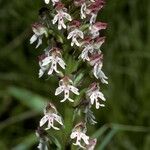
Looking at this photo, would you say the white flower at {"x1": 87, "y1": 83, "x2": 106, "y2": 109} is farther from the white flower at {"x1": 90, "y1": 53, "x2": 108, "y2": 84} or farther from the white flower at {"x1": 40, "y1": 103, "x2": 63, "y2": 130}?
the white flower at {"x1": 40, "y1": 103, "x2": 63, "y2": 130}

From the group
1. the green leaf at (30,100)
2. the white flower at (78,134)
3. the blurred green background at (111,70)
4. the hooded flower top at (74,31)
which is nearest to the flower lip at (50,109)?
the white flower at (78,134)

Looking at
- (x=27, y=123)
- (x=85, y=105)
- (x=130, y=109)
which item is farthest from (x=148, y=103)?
(x=85, y=105)

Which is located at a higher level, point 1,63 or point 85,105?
point 85,105

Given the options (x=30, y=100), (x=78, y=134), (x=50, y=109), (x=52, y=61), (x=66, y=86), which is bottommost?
(x=30, y=100)

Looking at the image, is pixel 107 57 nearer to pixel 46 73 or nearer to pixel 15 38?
pixel 15 38

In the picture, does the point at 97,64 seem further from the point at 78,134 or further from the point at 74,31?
the point at 78,134

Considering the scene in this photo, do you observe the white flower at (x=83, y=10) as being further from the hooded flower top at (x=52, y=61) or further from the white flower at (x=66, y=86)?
the white flower at (x=66, y=86)

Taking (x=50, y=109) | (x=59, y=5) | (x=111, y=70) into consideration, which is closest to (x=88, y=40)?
(x=59, y=5)
